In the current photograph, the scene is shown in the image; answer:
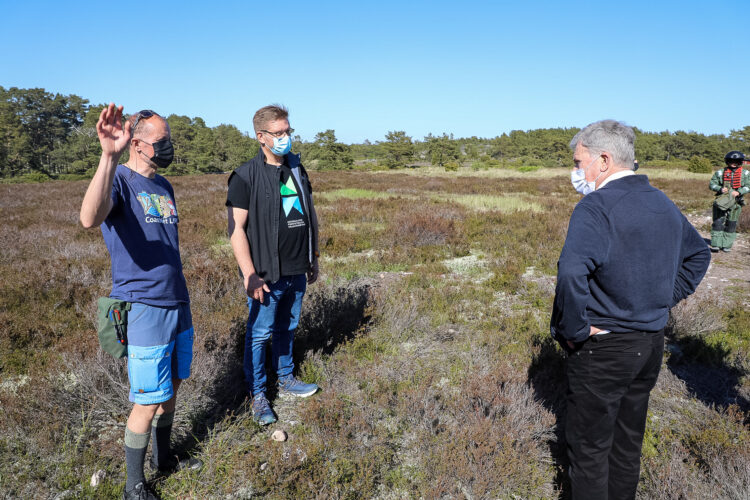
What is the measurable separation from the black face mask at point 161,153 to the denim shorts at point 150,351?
28.9 inches

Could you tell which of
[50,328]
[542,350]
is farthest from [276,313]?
[50,328]

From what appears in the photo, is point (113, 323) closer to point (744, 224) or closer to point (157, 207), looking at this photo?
point (157, 207)

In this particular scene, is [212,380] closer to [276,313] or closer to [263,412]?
[263,412]

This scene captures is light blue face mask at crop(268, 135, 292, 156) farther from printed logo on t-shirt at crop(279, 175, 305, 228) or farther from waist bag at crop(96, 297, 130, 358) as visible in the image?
waist bag at crop(96, 297, 130, 358)

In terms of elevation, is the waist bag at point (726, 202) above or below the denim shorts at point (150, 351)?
above

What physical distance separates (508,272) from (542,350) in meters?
2.67

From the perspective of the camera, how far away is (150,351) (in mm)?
1929

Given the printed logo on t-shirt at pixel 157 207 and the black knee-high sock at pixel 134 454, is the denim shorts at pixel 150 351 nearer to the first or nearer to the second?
the black knee-high sock at pixel 134 454

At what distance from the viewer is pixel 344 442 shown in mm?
2500

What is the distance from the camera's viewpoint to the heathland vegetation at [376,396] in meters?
2.28

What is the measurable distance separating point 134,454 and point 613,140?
274cm

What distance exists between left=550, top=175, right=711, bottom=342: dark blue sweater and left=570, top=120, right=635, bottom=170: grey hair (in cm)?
9

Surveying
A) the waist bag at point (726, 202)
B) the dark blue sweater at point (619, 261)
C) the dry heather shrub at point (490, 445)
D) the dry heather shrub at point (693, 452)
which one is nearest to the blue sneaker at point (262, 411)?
the dry heather shrub at point (490, 445)

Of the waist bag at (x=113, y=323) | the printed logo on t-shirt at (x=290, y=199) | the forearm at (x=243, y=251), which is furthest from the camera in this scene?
the printed logo on t-shirt at (x=290, y=199)
